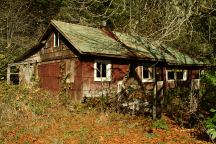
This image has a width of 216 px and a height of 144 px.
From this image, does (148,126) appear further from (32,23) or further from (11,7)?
(32,23)

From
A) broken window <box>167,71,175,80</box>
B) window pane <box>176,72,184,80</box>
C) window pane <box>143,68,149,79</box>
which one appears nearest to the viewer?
window pane <box>143,68,149,79</box>

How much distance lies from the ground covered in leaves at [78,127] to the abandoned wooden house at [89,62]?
4.56 m

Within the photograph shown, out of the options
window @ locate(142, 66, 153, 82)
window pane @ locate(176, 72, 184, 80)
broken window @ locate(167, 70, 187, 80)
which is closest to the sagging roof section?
window @ locate(142, 66, 153, 82)

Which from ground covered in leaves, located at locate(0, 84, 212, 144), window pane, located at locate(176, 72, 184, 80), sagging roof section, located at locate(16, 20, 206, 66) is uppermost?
sagging roof section, located at locate(16, 20, 206, 66)

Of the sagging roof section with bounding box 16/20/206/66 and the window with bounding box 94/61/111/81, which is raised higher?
the sagging roof section with bounding box 16/20/206/66

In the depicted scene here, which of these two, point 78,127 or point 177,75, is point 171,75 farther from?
point 78,127

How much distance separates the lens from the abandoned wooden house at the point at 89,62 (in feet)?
69.6

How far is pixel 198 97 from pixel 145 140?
15.1 feet

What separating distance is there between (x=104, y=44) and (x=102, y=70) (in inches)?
75.3

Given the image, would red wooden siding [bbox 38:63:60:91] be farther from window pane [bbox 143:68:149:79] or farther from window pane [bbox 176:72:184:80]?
window pane [bbox 176:72:184:80]

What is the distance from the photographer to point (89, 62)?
21344 mm

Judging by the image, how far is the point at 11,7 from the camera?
125 feet

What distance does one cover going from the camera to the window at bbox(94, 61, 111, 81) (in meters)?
21.8

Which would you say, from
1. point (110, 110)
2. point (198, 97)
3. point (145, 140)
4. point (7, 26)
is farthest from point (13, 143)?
point (7, 26)
